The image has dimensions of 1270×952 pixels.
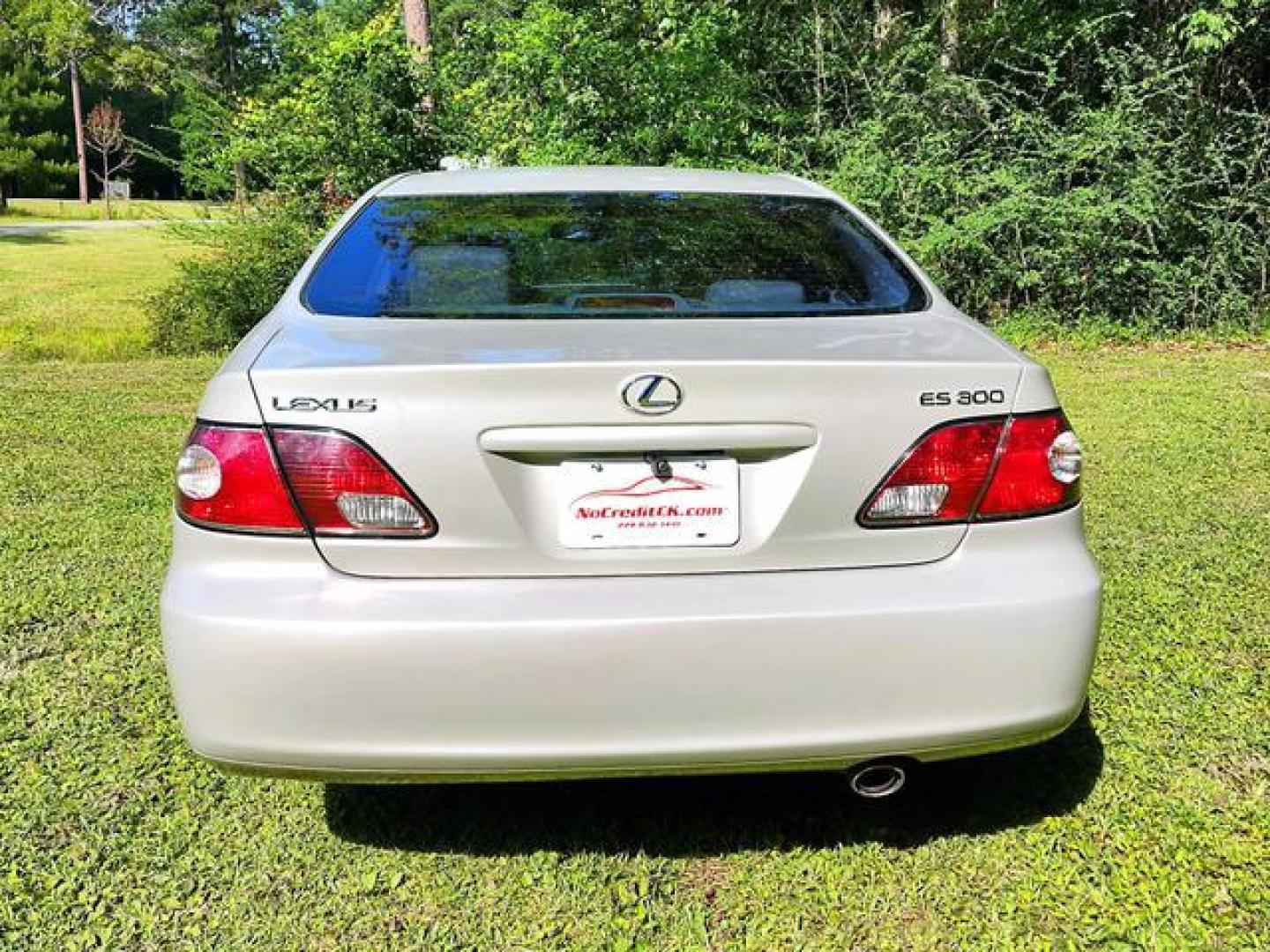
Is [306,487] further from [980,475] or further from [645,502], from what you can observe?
[980,475]

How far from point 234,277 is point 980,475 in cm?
998

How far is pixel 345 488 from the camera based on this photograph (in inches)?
76.4

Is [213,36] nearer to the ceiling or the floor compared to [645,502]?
nearer to the floor

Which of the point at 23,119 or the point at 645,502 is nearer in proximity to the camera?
the point at 645,502

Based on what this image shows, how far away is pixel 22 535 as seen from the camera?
15.0 ft

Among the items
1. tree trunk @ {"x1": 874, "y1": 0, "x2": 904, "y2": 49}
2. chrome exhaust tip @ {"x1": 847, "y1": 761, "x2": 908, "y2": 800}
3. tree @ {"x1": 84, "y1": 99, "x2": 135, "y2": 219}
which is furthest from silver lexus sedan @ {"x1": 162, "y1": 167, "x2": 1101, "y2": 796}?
tree @ {"x1": 84, "y1": 99, "x2": 135, "y2": 219}

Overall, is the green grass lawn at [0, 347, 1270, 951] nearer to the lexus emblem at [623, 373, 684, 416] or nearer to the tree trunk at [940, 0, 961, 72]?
the lexus emblem at [623, 373, 684, 416]

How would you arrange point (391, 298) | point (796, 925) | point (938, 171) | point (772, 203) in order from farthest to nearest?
point (938, 171) < point (772, 203) < point (391, 298) < point (796, 925)

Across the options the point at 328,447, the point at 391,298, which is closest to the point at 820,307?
the point at 391,298

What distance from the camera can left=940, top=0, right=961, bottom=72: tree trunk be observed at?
39.5 ft

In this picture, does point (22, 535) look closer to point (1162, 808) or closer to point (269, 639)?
point (269, 639)

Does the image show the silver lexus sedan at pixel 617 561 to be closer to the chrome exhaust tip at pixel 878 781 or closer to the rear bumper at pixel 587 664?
the rear bumper at pixel 587 664

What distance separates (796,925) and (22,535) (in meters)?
3.69

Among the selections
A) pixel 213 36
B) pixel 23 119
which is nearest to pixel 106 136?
pixel 213 36
